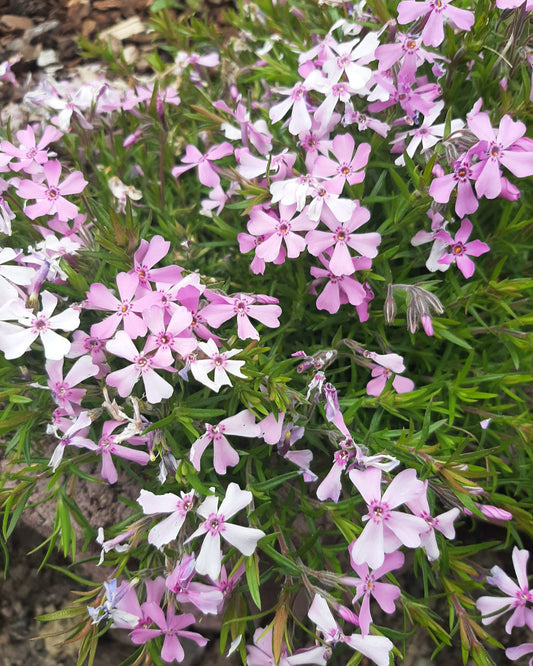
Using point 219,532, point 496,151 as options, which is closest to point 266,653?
point 219,532

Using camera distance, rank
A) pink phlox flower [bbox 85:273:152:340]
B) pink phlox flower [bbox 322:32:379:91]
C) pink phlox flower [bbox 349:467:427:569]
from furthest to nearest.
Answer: pink phlox flower [bbox 322:32:379:91]
pink phlox flower [bbox 85:273:152:340]
pink phlox flower [bbox 349:467:427:569]

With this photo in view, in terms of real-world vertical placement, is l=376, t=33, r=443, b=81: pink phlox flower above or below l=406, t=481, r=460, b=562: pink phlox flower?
above

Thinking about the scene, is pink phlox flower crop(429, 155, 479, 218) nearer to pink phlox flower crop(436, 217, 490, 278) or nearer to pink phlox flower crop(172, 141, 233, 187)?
pink phlox flower crop(436, 217, 490, 278)

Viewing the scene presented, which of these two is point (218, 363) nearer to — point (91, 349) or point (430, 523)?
point (91, 349)

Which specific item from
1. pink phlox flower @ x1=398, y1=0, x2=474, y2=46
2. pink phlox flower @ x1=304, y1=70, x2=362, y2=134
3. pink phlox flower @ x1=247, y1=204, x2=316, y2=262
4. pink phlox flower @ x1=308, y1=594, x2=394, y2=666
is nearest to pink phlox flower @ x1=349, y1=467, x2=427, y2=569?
pink phlox flower @ x1=308, y1=594, x2=394, y2=666

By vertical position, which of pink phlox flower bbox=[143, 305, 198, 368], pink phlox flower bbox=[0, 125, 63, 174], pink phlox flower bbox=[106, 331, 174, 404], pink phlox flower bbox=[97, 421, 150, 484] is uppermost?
pink phlox flower bbox=[0, 125, 63, 174]

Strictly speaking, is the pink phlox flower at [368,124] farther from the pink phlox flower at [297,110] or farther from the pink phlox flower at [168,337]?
the pink phlox flower at [168,337]

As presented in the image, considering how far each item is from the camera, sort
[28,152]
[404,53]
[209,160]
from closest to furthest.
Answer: [404,53] < [28,152] < [209,160]
